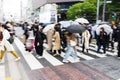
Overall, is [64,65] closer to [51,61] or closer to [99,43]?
[51,61]

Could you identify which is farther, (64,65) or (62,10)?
(62,10)

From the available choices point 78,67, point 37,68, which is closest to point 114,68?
point 78,67

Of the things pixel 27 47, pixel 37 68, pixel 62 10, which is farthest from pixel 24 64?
pixel 62 10

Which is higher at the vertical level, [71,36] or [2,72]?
[71,36]

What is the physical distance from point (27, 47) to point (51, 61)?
2941 mm

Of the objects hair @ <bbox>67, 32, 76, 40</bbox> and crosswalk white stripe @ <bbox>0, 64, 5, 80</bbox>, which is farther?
hair @ <bbox>67, 32, 76, 40</bbox>

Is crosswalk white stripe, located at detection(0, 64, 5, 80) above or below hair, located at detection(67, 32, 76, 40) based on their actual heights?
below

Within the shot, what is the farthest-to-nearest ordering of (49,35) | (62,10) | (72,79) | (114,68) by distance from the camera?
(62,10) < (49,35) < (114,68) < (72,79)

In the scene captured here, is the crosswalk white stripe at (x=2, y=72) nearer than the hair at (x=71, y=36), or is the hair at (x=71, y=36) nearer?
the crosswalk white stripe at (x=2, y=72)

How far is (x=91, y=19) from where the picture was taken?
53188 millimetres

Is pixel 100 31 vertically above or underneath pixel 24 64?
above

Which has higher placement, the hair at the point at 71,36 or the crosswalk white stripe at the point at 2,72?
the hair at the point at 71,36

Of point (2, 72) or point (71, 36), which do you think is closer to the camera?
point (2, 72)

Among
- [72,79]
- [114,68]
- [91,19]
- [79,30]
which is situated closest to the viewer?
[72,79]
